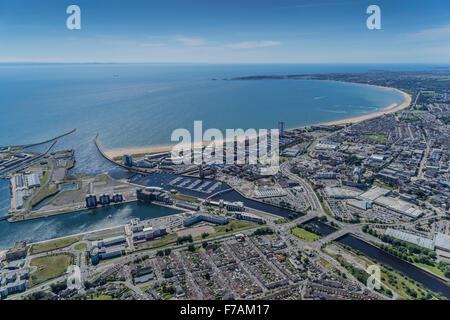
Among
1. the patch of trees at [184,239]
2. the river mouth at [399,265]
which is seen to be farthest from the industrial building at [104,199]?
the river mouth at [399,265]

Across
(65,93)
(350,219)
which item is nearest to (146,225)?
(350,219)

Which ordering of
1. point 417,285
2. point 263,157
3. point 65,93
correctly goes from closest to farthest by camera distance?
point 417,285 → point 263,157 → point 65,93

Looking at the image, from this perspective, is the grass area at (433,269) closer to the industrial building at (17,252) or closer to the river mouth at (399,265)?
the river mouth at (399,265)

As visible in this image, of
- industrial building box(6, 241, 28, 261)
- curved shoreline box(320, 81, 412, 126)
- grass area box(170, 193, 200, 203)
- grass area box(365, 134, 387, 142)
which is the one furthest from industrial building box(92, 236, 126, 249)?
curved shoreline box(320, 81, 412, 126)
